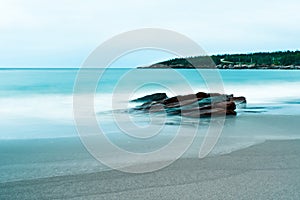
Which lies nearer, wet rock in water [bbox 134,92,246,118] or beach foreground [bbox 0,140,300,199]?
beach foreground [bbox 0,140,300,199]

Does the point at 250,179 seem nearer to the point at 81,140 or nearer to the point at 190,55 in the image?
the point at 190,55

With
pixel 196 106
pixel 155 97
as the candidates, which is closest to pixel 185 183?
pixel 196 106

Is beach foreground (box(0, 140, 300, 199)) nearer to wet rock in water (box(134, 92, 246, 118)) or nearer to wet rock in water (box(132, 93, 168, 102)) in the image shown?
wet rock in water (box(134, 92, 246, 118))

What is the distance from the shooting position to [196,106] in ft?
36.2

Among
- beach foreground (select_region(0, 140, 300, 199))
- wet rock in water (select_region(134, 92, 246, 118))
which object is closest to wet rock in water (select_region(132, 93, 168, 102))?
wet rock in water (select_region(134, 92, 246, 118))

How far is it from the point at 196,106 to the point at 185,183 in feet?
22.5

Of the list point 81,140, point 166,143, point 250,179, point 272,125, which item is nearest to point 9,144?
point 81,140

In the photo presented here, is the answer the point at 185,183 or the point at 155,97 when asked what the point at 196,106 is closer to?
the point at 155,97

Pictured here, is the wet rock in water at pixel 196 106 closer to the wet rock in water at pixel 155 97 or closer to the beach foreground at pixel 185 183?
the wet rock in water at pixel 155 97

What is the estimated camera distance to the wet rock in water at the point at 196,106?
10.5 m

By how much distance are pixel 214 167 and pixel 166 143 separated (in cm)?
182

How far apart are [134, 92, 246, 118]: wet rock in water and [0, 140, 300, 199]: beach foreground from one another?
5244 millimetres

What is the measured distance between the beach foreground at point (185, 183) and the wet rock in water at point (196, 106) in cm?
524

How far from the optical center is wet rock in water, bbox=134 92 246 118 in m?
10.5
